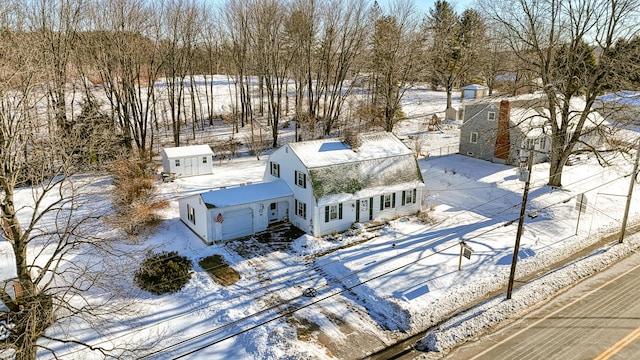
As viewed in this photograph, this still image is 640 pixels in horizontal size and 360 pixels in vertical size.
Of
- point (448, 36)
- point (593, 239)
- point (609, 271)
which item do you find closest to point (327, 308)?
point (609, 271)

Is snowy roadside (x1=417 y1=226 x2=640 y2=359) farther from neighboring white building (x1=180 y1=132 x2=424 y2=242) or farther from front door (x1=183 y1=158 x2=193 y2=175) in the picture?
front door (x1=183 y1=158 x2=193 y2=175)

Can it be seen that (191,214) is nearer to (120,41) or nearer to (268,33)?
(120,41)

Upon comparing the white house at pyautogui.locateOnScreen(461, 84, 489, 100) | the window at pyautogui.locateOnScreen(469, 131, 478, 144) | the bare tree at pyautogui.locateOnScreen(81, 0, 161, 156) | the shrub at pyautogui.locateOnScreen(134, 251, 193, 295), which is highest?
the bare tree at pyautogui.locateOnScreen(81, 0, 161, 156)

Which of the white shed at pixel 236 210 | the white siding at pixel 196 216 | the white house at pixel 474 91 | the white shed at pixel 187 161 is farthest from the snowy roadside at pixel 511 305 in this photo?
the white house at pixel 474 91

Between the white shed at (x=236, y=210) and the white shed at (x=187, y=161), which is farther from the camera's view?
the white shed at (x=187, y=161)

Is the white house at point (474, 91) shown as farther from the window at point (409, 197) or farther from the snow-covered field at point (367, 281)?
the window at point (409, 197)

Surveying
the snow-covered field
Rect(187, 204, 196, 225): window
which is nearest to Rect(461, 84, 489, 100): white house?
the snow-covered field

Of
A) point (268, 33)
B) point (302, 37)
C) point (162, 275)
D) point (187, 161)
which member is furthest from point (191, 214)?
point (302, 37)
